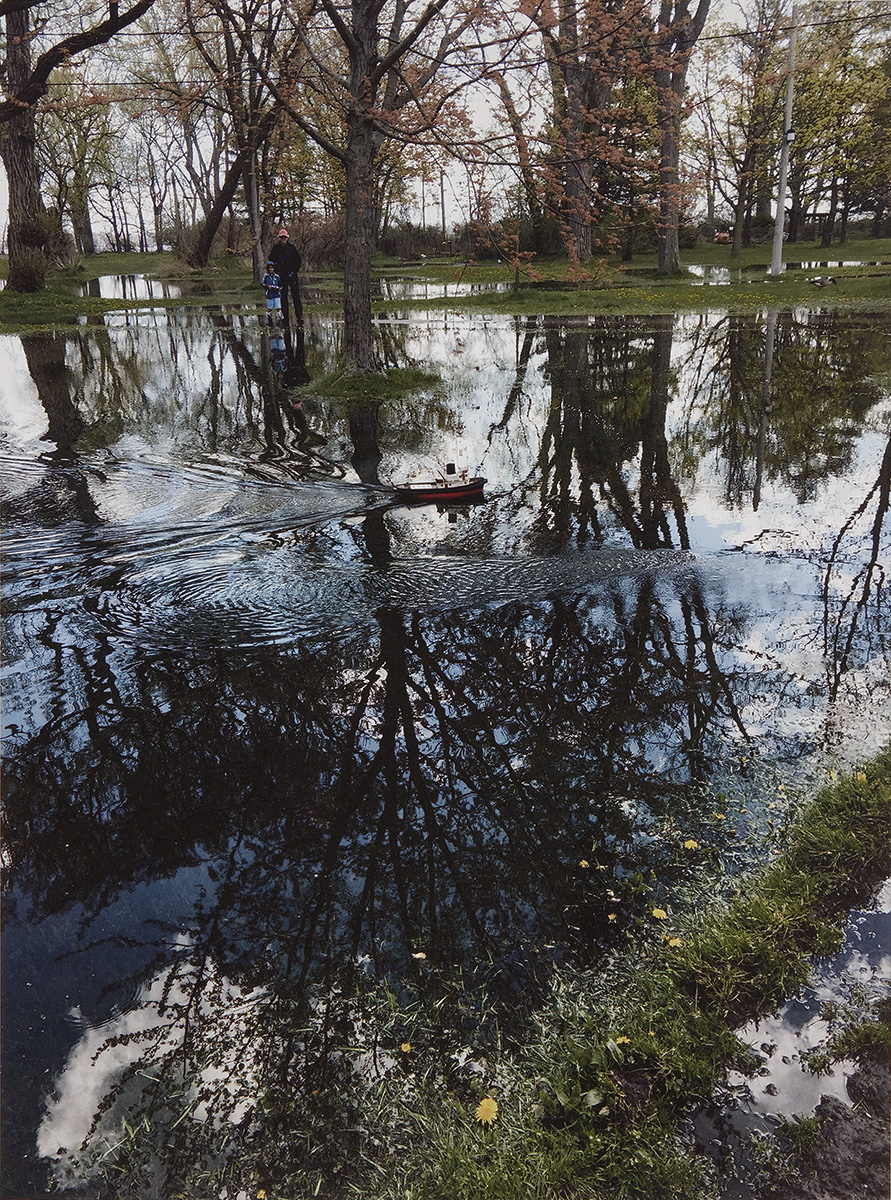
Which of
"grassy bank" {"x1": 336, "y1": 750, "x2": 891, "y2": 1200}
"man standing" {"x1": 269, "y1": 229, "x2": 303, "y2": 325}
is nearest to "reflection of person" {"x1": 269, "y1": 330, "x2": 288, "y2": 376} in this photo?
"man standing" {"x1": 269, "y1": 229, "x2": 303, "y2": 325}

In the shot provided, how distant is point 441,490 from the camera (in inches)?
320

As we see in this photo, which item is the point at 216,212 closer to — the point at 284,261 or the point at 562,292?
the point at 562,292

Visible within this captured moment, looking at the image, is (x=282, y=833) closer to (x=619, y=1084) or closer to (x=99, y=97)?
(x=619, y=1084)

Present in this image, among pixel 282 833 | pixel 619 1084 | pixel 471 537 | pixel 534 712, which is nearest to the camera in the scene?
pixel 619 1084

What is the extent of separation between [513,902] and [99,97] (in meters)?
10.3

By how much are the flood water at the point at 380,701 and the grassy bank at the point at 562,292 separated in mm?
10767

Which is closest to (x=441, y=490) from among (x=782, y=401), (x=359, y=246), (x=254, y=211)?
(x=782, y=401)

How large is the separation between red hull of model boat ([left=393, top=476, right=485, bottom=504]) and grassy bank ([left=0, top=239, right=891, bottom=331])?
10.6m

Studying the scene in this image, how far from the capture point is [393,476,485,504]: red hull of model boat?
8125mm

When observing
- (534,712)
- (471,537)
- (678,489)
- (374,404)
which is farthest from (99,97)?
(534,712)

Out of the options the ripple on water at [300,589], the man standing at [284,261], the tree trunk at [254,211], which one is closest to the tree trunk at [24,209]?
the tree trunk at [254,211]

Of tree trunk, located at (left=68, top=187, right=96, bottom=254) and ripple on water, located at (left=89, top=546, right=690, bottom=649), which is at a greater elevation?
tree trunk, located at (left=68, top=187, right=96, bottom=254)

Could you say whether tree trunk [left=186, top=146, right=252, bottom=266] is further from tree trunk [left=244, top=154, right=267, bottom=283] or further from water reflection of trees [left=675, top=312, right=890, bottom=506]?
water reflection of trees [left=675, top=312, right=890, bottom=506]

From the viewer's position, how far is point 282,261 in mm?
17078
